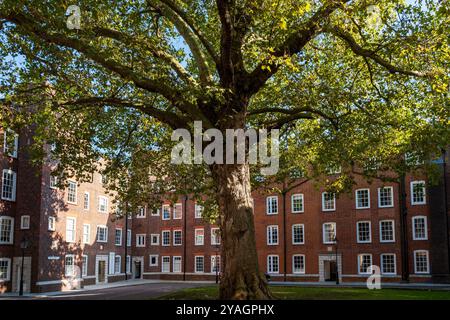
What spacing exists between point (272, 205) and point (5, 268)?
25670mm

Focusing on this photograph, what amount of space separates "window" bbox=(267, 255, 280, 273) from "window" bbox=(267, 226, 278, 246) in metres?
1.35

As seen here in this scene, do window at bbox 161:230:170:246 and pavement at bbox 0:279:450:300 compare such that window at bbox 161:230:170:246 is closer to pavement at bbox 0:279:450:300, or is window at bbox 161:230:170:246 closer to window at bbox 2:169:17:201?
pavement at bbox 0:279:450:300

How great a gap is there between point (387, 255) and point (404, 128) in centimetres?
2550

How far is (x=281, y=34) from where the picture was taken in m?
15.3

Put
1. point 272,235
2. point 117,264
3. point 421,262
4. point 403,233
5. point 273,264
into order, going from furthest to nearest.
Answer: point 117,264
point 272,235
point 273,264
point 403,233
point 421,262

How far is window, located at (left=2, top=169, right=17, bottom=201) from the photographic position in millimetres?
34500

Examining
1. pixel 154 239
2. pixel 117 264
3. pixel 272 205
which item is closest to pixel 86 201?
pixel 117 264

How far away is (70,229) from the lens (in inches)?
1580

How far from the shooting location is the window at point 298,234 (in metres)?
47.6

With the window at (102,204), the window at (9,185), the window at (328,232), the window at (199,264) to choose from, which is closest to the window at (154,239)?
the window at (199,264)

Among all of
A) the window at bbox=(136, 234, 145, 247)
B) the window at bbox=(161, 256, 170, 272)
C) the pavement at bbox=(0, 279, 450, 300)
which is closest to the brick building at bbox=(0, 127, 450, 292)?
the window at bbox=(161, 256, 170, 272)

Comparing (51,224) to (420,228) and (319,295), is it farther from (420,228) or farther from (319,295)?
(420,228)

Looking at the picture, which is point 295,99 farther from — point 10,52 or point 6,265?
point 6,265

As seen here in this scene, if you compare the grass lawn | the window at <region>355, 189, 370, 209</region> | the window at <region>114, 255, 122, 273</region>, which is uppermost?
the window at <region>355, 189, 370, 209</region>
